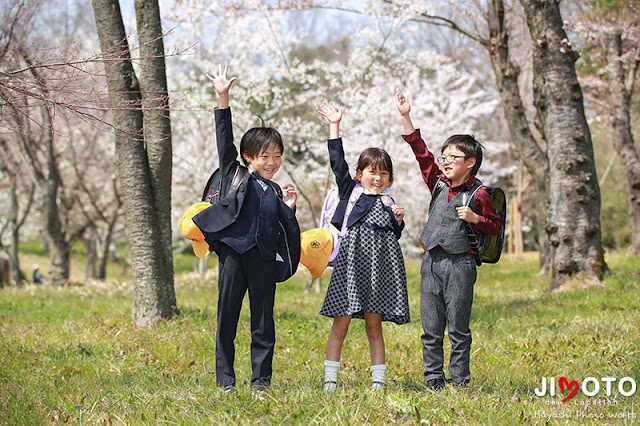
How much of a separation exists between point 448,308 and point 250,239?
1.36m

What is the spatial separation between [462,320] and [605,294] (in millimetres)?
3902

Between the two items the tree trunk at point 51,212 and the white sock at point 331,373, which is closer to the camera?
the white sock at point 331,373

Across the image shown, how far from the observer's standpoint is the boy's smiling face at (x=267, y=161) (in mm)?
3955

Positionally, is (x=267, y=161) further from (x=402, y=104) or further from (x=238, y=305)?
(x=402, y=104)

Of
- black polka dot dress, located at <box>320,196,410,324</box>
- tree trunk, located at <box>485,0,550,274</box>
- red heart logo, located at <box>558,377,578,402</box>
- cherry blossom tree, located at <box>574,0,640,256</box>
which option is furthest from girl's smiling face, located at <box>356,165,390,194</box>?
cherry blossom tree, located at <box>574,0,640,256</box>

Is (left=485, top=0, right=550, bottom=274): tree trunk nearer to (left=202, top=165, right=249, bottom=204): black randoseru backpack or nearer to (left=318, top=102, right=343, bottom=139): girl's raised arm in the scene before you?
(left=318, top=102, right=343, bottom=139): girl's raised arm

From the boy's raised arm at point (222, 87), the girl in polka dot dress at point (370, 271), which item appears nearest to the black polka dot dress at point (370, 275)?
the girl in polka dot dress at point (370, 271)

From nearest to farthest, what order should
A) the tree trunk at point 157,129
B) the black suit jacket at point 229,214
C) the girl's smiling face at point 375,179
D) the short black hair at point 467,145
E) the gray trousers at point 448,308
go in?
the black suit jacket at point 229,214 < the gray trousers at point 448,308 < the short black hair at point 467,145 < the girl's smiling face at point 375,179 < the tree trunk at point 157,129

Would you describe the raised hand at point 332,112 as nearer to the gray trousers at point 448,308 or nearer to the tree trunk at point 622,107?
the gray trousers at point 448,308

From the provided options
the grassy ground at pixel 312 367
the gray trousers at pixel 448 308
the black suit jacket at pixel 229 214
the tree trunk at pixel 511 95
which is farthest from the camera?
the tree trunk at pixel 511 95

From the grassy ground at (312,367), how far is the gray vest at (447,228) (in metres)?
0.90

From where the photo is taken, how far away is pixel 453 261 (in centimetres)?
393

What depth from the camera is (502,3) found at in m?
9.84

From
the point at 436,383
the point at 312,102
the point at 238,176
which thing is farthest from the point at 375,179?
the point at 312,102
